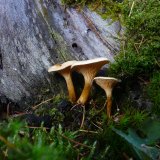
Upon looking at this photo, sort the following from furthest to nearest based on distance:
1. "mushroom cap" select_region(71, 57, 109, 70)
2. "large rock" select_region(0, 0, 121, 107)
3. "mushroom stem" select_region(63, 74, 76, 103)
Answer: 1. "large rock" select_region(0, 0, 121, 107)
2. "mushroom stem" select_region(63, 74, 76, 103)
3. "mushroom cap" select_region(71, 57, 109, 70)

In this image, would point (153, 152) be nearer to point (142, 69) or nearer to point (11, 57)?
point (142, 69)

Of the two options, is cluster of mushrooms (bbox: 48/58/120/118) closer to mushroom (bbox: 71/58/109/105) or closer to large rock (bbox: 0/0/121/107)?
mushroom (bbox: 71/58/109/105)

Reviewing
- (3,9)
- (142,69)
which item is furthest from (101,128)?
(3,9)

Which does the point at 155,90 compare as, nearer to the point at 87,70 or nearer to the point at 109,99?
the point at 109,99

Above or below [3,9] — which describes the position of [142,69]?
below

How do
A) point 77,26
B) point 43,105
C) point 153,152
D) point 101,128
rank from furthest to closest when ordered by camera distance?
point 77,26
point 43,105
point 101,128
point 153,152

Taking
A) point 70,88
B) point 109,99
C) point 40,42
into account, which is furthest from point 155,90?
point 40,42

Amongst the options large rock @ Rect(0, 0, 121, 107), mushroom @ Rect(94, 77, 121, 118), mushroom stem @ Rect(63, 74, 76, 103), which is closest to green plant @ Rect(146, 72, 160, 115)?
mushroom @ Rect(94, 77, 121, 118)

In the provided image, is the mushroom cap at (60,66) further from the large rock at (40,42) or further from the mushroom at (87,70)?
the large rock at (40,42)
